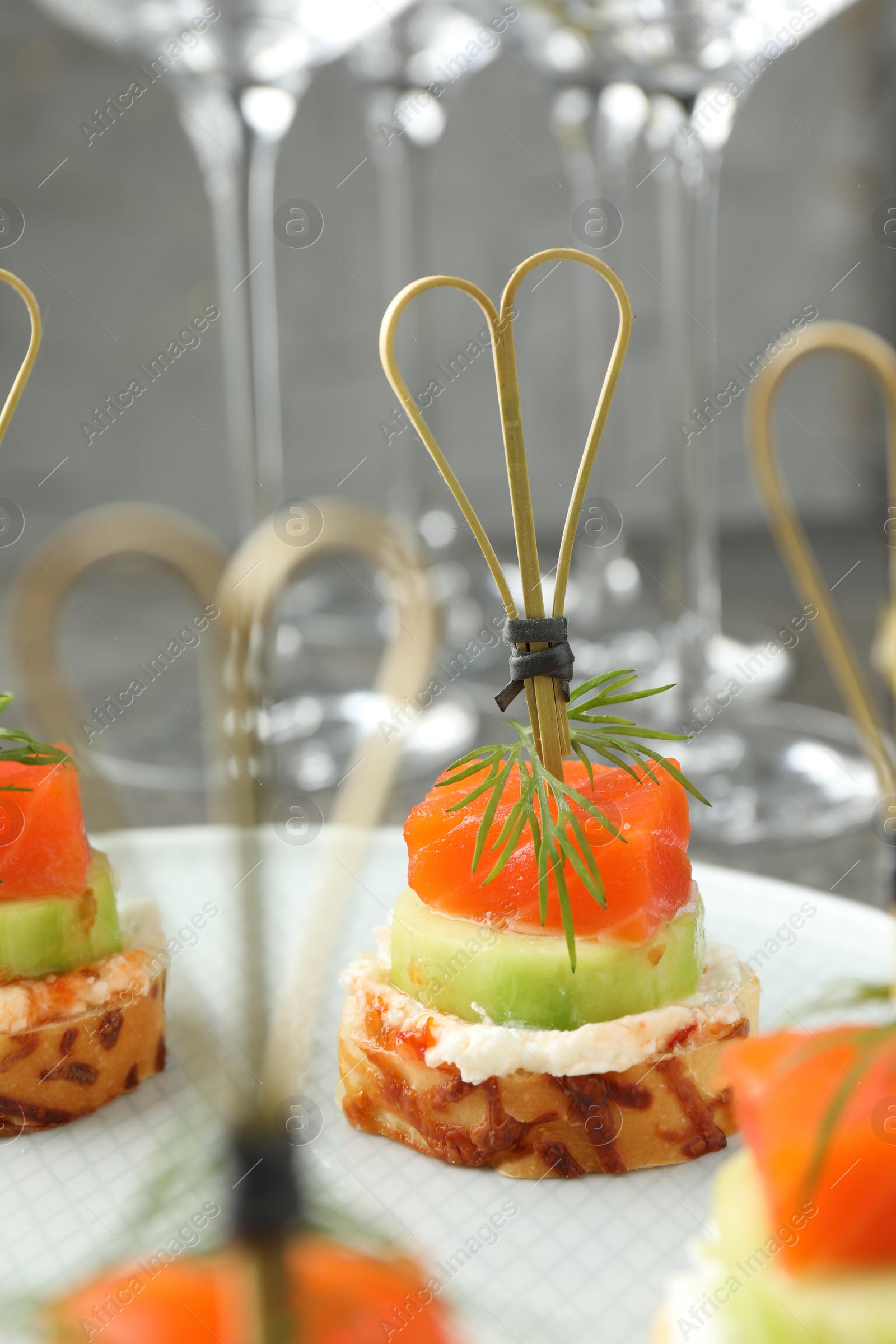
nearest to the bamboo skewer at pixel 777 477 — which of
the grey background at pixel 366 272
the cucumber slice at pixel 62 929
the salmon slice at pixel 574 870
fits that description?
the salmon slice at pixel 574 870

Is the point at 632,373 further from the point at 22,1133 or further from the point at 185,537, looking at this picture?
the point at 185,537

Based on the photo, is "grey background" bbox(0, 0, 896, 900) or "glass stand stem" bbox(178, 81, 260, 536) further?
"grey background" bbox(0, 0, 896, 900)

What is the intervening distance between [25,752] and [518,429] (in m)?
0.35

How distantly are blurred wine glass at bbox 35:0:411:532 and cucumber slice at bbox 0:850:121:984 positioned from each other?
79 centimetres

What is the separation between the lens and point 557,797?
0.73 metres

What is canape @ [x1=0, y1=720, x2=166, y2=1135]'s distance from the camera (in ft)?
2.58

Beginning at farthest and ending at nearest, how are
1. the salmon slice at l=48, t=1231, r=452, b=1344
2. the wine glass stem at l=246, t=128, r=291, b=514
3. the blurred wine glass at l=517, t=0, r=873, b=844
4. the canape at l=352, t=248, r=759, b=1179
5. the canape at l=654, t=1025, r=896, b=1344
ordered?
the wine glass stem at l=246, t=128, r=291, b=514, the blurred wine glass at l=517, t=0, r=873, b=844, the canape at l=352, t=248, r=759, b=1179, the canape at l=654, t=1025, r=896, b=1344, the salmon slice at l=48, t=1231, r=452, b=1344

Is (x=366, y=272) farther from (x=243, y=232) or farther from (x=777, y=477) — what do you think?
(x=777, y=477)

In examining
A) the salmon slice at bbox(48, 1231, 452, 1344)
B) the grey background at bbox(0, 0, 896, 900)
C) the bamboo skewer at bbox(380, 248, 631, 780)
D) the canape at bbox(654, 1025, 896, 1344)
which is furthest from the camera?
the grey background at bbox(0, 0, 896, 900)

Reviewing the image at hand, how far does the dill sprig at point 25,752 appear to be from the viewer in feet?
2.59

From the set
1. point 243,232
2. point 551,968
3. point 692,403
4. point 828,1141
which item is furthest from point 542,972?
point 243,232

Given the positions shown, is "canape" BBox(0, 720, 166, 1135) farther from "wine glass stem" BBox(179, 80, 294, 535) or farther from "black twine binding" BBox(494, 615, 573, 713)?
"wine glass stem" BBox(179, 80, 294, 535)

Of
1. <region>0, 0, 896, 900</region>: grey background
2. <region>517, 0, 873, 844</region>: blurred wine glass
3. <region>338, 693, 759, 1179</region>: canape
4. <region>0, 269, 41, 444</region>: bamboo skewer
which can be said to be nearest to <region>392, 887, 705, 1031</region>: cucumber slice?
<region>338, 693, 759, 1179</region>: canape

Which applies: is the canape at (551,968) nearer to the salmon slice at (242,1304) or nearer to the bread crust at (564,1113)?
the bread crust at (564,1113)
